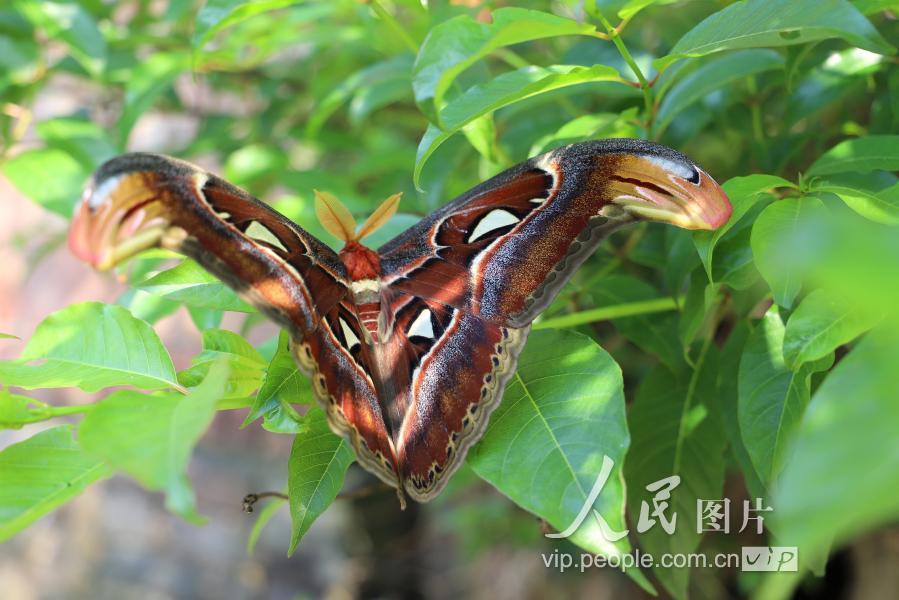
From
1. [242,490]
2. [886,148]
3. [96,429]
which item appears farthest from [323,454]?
[242,490]

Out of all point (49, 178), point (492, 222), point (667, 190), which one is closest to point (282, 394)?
point (492, 222)

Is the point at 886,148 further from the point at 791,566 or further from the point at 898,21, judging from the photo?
the point at 791,566

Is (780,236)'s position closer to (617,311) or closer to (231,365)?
(617,311)

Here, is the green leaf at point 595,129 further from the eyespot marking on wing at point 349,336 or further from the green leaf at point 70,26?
the green leaf at point 70,26


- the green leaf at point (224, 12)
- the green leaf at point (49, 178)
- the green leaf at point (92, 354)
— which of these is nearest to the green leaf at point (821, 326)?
the green leaf at point (92, 354)

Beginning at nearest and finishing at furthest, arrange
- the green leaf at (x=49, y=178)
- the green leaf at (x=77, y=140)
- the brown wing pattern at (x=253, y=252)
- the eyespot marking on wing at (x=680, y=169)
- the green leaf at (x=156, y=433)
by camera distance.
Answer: the green leaf at (x=156, y=433), the brown wing pattern at (x=253, y=252), the eyespot marking on wing at (x=680, y=169), the green leaf at (x=49, y=178), the green leaf at (x=77, y=140)

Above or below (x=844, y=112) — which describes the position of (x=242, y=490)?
below
